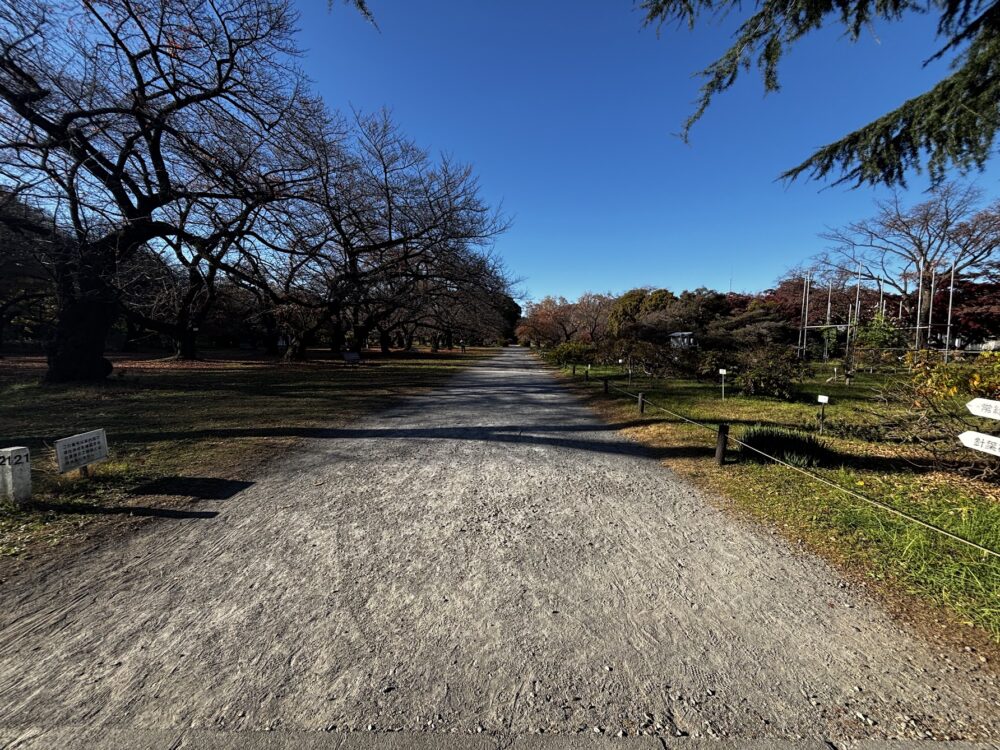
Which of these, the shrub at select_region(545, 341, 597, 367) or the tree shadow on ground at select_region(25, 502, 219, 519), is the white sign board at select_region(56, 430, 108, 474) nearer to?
the tree shadow on ground at select_region(25, 502, 219, 519)

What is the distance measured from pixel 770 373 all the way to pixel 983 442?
8720mm

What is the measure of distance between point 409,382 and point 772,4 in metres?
13.1

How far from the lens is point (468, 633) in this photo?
226cm

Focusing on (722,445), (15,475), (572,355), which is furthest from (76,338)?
(572,355)

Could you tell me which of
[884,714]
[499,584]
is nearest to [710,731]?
[884,714]

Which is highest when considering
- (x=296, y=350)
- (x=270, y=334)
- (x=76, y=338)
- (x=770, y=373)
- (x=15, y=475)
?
(x=270, y=334)

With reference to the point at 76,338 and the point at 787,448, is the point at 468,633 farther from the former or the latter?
the point at 76,338

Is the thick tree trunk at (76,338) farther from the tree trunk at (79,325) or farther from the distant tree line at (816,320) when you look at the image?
the distant tree line at (816,320)

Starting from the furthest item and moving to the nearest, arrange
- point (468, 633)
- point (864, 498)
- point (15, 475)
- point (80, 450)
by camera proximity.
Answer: point (80, 450) → point (15, 475) → point (864, 498) → point (468, 633)

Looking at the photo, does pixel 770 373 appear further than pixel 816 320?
No

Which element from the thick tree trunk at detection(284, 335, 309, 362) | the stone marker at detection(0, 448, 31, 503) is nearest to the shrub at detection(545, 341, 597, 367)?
the thick tree trunk at detection(284, 335, 309, 362)

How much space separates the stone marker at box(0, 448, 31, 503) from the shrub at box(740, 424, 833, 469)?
7.51 metres

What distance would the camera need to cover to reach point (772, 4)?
5.20 metres

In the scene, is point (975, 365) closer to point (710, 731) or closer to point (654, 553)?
point (654, 553)
